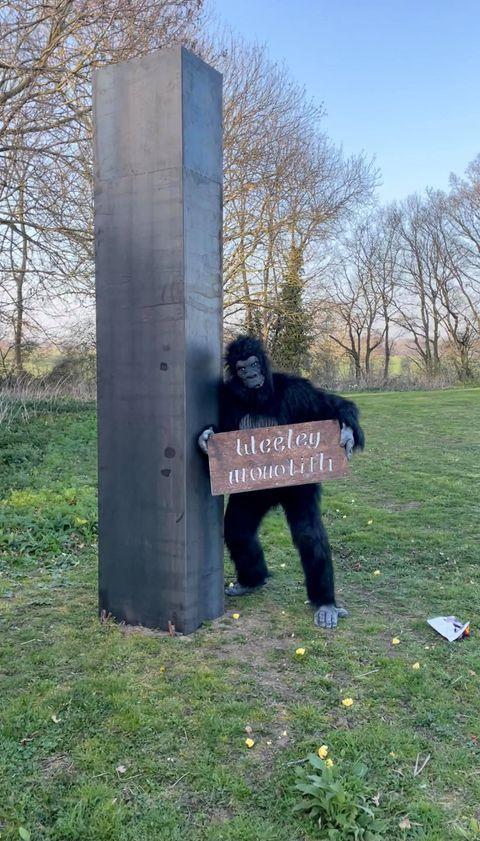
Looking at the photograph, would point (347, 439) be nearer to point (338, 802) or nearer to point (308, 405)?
point (308, 405)

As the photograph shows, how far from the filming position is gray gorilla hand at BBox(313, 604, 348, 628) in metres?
3.48

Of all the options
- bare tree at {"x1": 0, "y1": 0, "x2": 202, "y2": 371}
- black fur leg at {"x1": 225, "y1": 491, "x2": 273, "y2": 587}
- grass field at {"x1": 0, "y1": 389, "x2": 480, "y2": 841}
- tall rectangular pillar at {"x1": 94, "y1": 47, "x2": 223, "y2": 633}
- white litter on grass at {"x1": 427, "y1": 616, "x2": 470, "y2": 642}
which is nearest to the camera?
grass field at {"x1": 0, "y1": 389, "x2": 480, "y2": 841}

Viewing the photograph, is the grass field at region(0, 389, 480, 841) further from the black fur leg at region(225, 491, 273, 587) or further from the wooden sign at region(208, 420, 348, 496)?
the wooden sign at region(208, 420, 348, 496)

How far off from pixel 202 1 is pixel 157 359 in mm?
9579

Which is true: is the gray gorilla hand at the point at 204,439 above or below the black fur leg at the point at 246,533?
above

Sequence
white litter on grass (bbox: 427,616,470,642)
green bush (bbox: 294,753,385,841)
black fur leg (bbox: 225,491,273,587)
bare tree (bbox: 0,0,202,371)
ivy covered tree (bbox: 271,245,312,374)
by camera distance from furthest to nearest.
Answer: ivy covered tree (bbox: 271,245,312,374) → bare tree (bbox: 0,0,202,371) → black fur leg (bbox: 225,491,273,587) → white litter on grass (bbox: 427,616,470,642) → green bush (bbox: 294,753,385,841)

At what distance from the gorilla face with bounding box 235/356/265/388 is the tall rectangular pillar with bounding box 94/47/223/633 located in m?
0.20

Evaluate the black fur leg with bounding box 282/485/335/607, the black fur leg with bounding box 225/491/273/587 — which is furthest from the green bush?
the black fur leg with bounding box 225/491/273/587

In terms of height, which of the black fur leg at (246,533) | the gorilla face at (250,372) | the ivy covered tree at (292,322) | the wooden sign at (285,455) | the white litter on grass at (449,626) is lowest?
the white litter on grass at (449,626)

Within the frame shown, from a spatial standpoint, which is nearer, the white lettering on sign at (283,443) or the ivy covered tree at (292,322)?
the white lettering on sign at (283,443)

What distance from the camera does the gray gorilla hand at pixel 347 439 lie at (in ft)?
11.2

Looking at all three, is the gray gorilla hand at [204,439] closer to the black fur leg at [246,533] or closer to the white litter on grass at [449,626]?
the black fur leg at [246,533]

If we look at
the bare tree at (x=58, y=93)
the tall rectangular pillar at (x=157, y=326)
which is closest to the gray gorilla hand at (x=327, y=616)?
the tall rectangular pillar at (x=157, y=326)

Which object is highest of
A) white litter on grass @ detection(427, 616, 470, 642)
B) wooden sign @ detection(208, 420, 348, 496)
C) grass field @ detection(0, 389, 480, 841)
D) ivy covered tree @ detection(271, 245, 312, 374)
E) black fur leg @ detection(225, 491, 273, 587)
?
ivy covered tree @ detection(271, 245, 312, 374)
